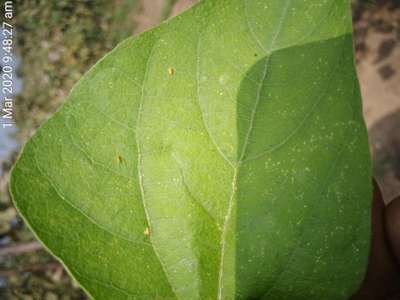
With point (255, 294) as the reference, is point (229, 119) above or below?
above

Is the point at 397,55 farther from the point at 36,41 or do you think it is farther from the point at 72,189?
the point at 72,189

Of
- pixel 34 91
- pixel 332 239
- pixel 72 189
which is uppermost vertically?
pixel 72 189

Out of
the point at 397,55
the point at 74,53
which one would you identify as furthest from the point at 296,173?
the point at 74,53

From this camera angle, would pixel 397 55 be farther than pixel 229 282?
Yes

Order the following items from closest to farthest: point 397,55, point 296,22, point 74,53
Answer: point 296,22
point 397,55
point 74,53

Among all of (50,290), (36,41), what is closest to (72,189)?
(50,290)

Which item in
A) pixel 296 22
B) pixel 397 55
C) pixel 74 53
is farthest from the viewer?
pixel 74 53
